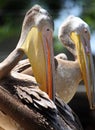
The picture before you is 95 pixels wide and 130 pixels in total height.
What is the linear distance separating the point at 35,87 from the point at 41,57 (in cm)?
48

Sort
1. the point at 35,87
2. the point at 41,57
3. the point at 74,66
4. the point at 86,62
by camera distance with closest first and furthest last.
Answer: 1. the point at 35,87
2. the point at 41,57
3. the point at 86,62
4. the point at 74,66

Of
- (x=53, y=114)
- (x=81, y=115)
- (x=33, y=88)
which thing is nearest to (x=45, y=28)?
(x=33, y=88)

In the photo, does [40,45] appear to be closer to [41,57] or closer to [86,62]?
[41,57]

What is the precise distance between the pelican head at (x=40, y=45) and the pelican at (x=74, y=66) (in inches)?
19.4

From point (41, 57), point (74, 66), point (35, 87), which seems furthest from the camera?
point (74, 66)

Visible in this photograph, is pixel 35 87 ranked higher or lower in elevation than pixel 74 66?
higher

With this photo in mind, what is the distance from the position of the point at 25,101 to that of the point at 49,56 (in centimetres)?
84

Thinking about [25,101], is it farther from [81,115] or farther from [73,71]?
[81,115]

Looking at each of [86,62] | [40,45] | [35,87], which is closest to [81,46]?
[86,62]

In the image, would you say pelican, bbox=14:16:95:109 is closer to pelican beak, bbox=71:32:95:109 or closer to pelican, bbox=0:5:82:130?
pelican beak, bbox=71:32:95:109

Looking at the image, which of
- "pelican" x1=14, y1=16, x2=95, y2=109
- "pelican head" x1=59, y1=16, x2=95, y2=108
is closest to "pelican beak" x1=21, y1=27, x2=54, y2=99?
"pelican" x1=14, y1=16, x2=95, y2=109

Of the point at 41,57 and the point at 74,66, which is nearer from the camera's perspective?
the point at 41,57

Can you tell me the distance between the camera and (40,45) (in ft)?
17.4

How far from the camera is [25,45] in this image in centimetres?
543
